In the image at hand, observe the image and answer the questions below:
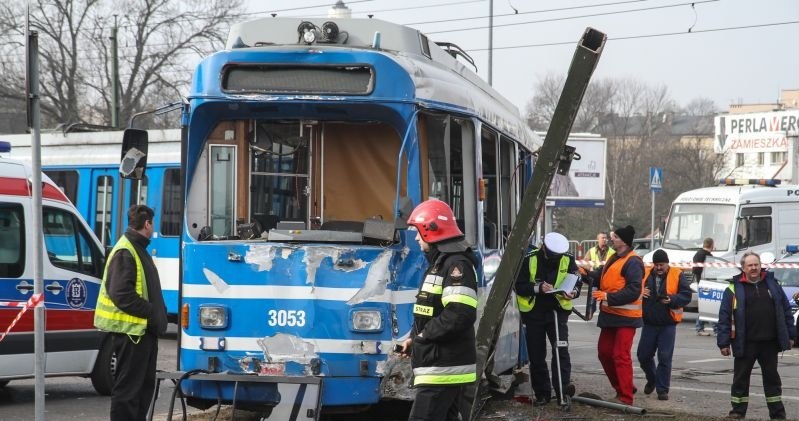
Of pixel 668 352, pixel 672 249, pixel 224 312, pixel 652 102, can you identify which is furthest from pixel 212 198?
pixel 652 102

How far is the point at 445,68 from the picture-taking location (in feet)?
34.9

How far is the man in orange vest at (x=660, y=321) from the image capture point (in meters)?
12.8

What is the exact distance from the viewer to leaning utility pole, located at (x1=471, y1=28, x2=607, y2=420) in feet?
27.8

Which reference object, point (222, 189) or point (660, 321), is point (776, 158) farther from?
point (222, 189)

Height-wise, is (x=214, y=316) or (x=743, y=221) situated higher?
(x=743, y=221)

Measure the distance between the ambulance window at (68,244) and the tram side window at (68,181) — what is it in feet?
23.6

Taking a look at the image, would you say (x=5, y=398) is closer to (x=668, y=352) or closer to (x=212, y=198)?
(x=212, y=198)

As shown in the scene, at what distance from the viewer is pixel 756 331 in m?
11.3

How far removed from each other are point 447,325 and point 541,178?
85.2 inches

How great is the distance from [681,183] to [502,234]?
2638 inches

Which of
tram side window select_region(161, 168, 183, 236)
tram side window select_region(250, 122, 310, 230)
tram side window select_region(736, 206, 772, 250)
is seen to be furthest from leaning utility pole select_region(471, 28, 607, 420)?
tram side window select_region(736, 206, 772, 250)

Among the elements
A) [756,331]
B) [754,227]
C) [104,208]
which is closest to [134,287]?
[756,331]

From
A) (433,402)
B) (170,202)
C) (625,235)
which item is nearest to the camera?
(433,402)

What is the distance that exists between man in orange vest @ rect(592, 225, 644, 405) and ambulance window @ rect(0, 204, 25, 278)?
5.74 meters
